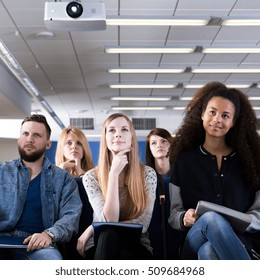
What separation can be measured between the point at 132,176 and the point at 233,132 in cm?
61

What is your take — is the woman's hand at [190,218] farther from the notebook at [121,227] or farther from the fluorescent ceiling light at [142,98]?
the fluorescent ceiling light at [142,98]

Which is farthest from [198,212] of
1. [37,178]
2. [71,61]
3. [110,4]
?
[71,61]

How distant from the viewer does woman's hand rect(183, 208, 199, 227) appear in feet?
6.95

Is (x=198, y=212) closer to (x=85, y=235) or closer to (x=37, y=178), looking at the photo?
(x=85, y=235)

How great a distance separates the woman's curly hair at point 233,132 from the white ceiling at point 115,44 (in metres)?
3.65

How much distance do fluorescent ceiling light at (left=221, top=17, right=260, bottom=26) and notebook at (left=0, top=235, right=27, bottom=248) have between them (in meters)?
5.05

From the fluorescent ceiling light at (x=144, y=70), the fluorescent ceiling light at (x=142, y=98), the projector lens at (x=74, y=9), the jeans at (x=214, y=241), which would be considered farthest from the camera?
the fluorescent ceiling light at (x=142, y=98)

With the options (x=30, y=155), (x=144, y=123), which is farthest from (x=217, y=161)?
(x=144, y=123)

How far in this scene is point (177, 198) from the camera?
92.5 inches

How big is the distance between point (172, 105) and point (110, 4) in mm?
6948

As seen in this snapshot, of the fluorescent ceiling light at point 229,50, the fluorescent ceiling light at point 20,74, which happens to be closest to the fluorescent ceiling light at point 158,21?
the fluorescent ceiling light at point 229,50

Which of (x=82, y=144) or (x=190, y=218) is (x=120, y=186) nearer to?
(x=190, y=218)

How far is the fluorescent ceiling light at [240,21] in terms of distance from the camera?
6273 mm

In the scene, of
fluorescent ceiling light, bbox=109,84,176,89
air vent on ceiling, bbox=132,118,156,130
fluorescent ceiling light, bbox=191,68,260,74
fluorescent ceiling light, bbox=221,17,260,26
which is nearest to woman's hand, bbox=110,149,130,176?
fluorescent ceiling light, bbox=221,17,260,26
